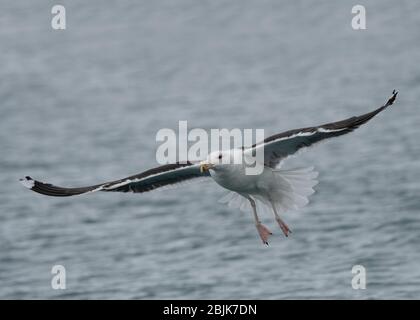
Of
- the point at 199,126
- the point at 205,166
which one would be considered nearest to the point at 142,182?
the point at 205,166

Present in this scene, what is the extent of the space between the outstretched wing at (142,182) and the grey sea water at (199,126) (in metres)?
5.00

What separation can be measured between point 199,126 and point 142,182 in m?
18.2

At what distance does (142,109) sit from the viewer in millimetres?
35594

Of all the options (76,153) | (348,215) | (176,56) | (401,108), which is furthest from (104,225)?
(176,56)

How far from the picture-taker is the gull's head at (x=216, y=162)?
41.5 ft

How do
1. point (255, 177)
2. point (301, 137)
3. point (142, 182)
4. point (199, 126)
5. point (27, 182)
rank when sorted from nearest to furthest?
point (301, 137) → point (27, 182) → point (255, 177) → point (142, 182) → point (199, 126)

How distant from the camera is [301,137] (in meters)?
12.5

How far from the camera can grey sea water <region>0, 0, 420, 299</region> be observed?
20062 millimetres

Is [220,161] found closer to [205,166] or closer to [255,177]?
[205,166]

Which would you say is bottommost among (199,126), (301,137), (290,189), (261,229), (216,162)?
(261,229)

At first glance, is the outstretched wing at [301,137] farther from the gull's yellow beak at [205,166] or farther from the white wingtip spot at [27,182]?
the white wingtip spot at [27,182]

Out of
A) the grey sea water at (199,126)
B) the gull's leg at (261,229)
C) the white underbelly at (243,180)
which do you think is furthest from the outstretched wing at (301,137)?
the grey sea water at (199,126)

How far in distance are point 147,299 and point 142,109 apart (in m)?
17.5

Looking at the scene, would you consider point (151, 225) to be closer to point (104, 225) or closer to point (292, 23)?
point (104, 225)
